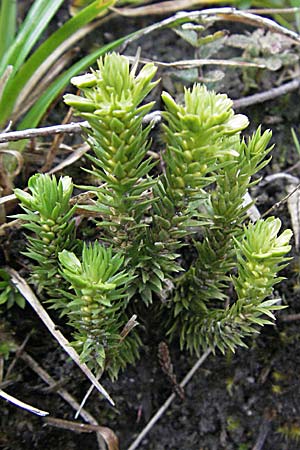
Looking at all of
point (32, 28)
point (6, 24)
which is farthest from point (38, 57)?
point (6, 24)

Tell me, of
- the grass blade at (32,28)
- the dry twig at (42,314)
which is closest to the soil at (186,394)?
the dry twig at (42,314)

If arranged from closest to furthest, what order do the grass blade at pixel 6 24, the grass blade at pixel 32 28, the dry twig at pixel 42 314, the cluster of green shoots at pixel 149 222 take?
the cluster of green shoots at pixel 149 222, the dry twig at pixel 42 314, the grass blade at pixel 32 28, the grass blade at pixel 6 24

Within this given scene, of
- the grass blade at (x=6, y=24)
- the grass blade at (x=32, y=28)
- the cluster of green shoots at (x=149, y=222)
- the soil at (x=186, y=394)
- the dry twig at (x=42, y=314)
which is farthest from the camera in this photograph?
the grass blade at (x=6, y=24)

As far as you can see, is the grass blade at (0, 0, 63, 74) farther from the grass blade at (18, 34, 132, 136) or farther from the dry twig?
the dry twig

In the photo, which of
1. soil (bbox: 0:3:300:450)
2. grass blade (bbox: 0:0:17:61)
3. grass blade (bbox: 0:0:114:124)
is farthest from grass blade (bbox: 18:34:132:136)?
soil (bbox: 0:3:300:450)

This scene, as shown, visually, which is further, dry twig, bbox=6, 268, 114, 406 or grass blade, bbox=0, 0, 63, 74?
grass blade, bbox=0, 0, 63, 74

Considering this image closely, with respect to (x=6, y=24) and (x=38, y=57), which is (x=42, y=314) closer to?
(x=38, y=57)

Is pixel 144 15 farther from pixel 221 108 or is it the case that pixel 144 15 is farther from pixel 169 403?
pixel 169 403

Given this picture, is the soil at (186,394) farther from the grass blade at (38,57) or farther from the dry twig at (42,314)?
the grass blade at (38,57)
